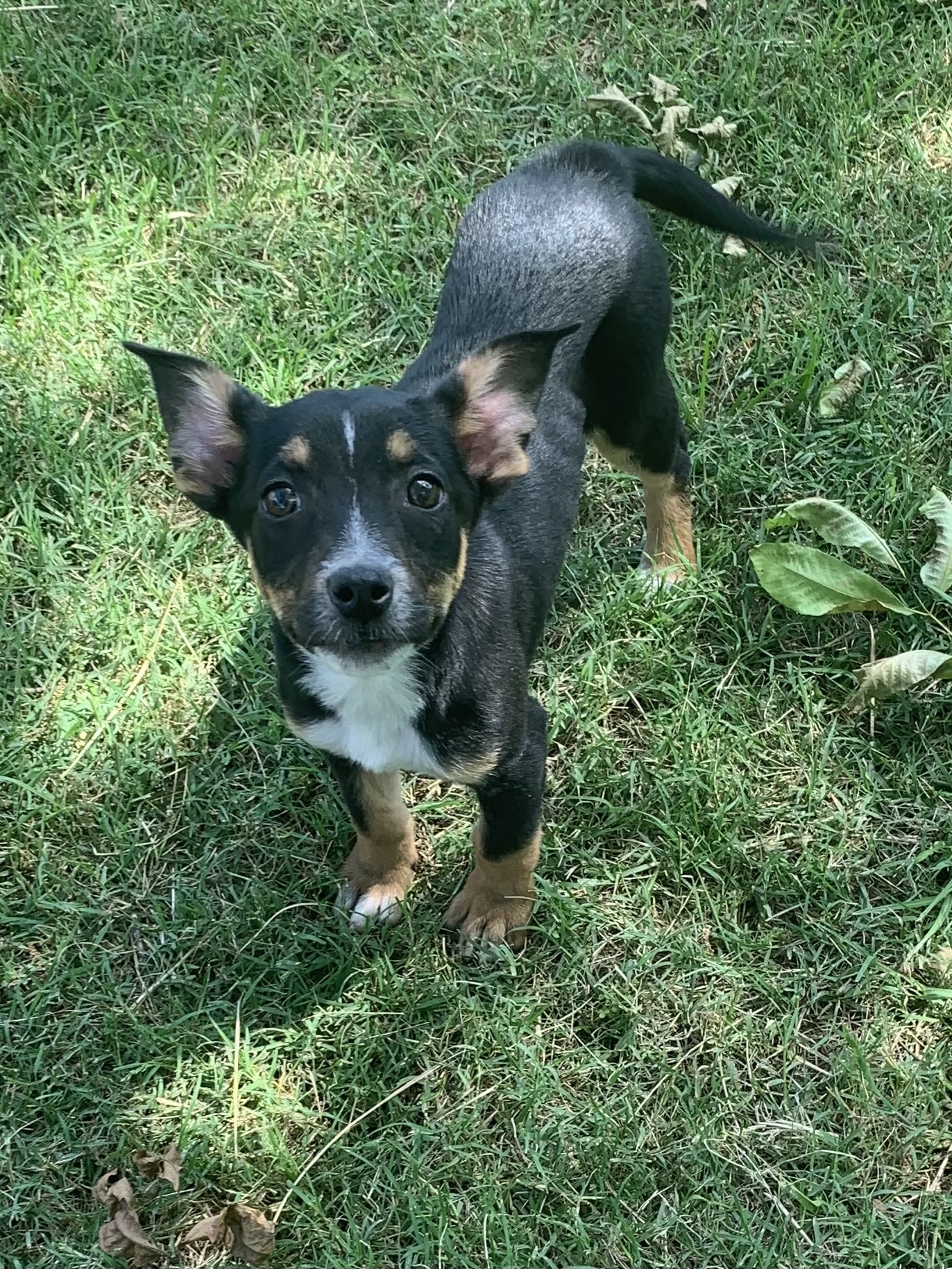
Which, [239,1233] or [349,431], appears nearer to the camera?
[349,431]

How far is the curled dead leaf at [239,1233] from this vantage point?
3.31 meters

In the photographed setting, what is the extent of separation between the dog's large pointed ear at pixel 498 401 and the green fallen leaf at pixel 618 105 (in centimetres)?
293

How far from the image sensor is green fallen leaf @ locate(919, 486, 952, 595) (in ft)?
14.0

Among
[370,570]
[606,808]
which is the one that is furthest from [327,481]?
[606,808]

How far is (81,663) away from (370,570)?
2.14 metres

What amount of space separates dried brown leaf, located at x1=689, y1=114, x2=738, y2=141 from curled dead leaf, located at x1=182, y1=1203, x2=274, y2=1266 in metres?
4.60

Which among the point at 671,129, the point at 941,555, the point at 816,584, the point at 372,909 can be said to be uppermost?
the point at 671,129

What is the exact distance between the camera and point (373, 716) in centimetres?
320

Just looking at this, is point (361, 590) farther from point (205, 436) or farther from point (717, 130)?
point (717, 130)

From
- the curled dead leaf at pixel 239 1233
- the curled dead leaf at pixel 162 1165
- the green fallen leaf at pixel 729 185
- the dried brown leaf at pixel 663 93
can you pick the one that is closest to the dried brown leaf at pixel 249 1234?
the curled dead leaf at pixel 239 1233

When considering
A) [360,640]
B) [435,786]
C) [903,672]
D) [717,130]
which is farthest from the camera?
→ [717,130]

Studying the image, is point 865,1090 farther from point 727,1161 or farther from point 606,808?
point 606,808

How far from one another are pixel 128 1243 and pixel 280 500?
6.91 ft

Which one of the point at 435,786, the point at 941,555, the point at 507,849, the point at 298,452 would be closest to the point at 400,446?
the point at 298,452
